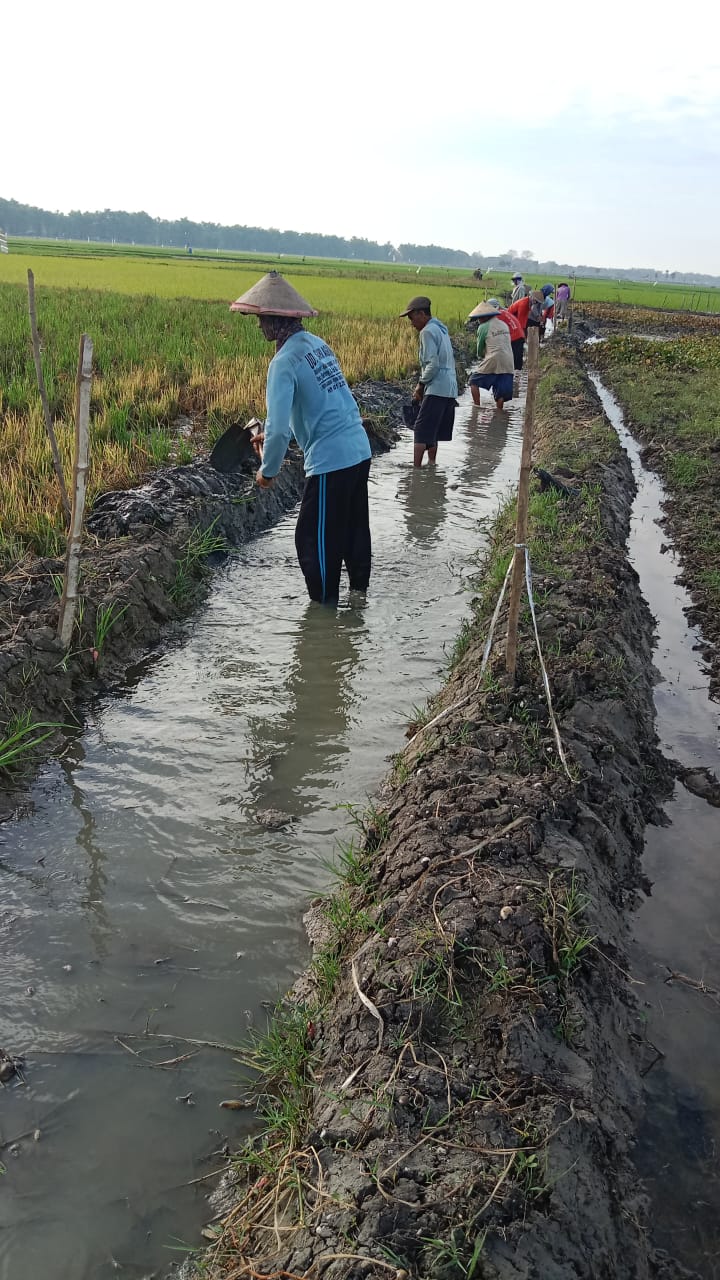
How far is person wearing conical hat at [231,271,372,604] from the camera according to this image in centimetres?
384

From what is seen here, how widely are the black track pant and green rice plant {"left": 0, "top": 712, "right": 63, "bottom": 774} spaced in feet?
5.46

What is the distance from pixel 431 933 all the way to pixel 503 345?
9149mm

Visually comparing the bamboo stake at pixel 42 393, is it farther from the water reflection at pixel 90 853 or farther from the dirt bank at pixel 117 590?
the water reflection at pixel 90 853

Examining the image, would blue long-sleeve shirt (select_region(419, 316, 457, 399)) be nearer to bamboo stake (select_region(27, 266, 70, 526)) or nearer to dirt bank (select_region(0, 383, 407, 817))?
dirt bank (select_region(0, 383, 407, 817))

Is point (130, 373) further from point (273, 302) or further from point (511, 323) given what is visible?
point (273, 302)

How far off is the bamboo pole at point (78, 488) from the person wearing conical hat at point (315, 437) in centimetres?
75

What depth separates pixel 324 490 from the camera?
166 inches

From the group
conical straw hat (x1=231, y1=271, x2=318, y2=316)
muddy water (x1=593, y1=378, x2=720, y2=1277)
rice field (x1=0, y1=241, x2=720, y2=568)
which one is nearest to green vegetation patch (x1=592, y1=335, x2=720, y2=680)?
muddy water (x1=593, y1=378, x2=720, y2=1277)

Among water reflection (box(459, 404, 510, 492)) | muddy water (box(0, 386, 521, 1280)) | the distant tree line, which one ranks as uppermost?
the distant tree line

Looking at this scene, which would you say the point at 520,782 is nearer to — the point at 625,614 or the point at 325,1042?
the point at 325,1042

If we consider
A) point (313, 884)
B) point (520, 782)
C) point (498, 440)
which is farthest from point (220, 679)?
point (498, 440)

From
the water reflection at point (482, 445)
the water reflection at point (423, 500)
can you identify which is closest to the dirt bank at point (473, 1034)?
the water reflection at point (423, 500)

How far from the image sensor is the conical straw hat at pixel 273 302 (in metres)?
3.73

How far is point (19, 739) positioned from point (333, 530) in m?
1.93
